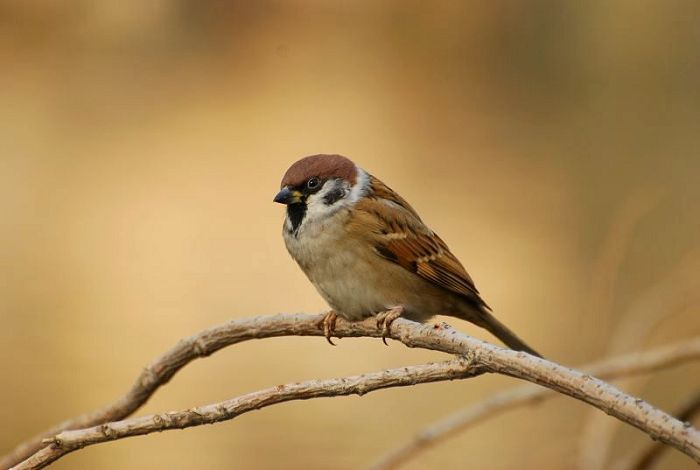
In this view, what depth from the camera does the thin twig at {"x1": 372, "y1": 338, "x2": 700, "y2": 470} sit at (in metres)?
2.11

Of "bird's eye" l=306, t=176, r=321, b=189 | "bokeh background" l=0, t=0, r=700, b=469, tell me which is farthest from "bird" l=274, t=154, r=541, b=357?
"bokeh background" l=0, t=0, r=700, b=469

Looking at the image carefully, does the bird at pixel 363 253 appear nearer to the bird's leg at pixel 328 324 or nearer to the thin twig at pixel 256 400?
the bird's leg at pixel 328 324

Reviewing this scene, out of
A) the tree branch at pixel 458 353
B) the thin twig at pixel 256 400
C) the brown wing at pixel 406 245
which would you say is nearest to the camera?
the tree branch at pixel 458 353

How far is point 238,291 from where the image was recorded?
186 inches

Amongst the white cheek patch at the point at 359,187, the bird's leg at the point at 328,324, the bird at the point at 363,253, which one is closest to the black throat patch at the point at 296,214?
the bird at the point at 363,253

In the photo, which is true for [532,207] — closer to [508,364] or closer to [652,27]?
[652,27]

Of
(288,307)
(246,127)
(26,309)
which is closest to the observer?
(288,307)

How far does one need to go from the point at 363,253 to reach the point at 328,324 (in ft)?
1.18

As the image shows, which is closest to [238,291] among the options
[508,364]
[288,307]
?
[288,307]

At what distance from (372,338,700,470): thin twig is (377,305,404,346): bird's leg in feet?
0.91

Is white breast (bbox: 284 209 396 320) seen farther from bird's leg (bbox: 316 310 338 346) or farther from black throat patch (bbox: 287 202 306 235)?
bird's leg (bbox: 316 310 338 346)

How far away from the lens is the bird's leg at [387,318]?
74.5 inches

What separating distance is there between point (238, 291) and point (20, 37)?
2.03m

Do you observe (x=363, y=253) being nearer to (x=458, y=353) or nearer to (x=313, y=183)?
(x=313, y=183)
